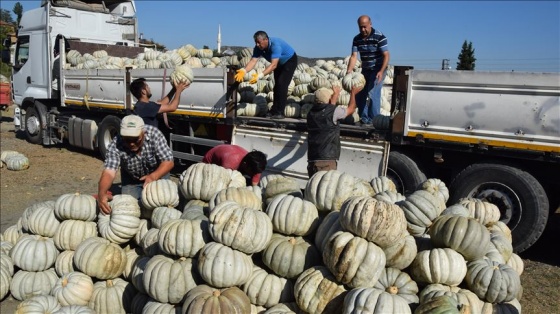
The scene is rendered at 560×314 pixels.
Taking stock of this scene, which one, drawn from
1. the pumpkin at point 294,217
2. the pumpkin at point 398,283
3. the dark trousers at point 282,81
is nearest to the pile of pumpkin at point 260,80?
the dark trousers at point 282,81

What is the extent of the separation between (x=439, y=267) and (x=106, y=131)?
1031 centimetres

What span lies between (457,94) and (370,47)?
262cm

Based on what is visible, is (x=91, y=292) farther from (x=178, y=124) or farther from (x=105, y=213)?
(x=178, y=124)

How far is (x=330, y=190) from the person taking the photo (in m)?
4.71

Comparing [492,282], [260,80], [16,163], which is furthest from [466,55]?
[492,282]

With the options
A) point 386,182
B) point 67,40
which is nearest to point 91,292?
point 386,182

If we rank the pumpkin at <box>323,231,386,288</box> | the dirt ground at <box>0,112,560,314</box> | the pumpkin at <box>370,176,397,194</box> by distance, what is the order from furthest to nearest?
the pumpkin at <box>370,176,397,194</box> → the dirt ground at <box>0,112,560,314</box> → the pumpkin at <box>323,231,386,288</box>

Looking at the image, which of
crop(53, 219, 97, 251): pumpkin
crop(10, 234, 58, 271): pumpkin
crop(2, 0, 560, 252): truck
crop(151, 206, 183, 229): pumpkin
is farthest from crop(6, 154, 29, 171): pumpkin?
crop(151, 206, 183, 229): pumpkin

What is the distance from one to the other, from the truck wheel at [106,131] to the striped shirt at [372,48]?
6313 mm

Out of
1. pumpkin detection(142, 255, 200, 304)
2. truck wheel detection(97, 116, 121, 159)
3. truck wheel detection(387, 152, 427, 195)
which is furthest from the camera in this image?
truck wheel detection(97, 116, 121, 159)

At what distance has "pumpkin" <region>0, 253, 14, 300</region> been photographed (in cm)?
537

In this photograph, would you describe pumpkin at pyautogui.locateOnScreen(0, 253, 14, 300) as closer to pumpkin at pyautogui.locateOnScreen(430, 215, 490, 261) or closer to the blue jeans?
pumpkin at pyautogui.locateOnScreen(430, 215, 490, 261)

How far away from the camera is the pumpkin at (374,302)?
3402 mm

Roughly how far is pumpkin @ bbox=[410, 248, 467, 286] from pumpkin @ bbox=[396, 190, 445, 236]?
17.4 inches
